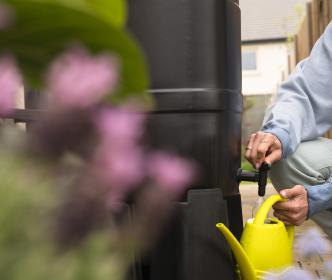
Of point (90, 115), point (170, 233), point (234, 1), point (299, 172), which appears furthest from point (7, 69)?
point (299, 172)

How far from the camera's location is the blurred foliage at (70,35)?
238 mm

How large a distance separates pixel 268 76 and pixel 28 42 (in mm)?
18076

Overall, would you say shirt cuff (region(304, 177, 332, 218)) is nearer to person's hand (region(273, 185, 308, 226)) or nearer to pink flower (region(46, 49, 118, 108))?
person's hand (region(273, 185, 308, 226))

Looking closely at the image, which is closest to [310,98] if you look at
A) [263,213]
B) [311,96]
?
[311,96]

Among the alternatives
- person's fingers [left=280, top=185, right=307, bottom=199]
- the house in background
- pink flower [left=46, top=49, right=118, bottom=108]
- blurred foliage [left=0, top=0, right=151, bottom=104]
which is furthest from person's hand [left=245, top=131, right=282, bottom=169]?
the house in background

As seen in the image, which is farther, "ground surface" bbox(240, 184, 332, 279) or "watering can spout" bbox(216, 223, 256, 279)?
"ground surface" bbox(240, 184, 332, 279)

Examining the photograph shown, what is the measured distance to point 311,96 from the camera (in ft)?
7.13

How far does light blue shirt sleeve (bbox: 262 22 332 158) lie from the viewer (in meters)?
2.09

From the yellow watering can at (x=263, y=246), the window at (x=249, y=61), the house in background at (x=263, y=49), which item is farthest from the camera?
the window at (x=249, y=61)

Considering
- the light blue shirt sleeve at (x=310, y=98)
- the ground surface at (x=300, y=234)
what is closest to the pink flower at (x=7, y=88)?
the light blue shirt sleeve at (x=310, y=98)

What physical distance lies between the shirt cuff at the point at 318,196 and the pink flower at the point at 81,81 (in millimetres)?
1748

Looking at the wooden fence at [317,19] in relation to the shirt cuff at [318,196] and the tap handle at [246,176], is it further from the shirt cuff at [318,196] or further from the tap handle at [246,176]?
the tap handle at [246,176]

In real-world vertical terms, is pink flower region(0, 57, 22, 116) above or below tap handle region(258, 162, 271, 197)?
above

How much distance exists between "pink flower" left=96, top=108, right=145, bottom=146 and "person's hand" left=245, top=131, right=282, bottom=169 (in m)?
1.59
